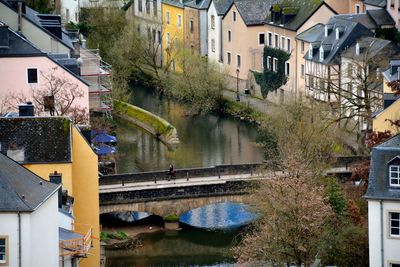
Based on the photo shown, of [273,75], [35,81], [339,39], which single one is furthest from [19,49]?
[273,75]

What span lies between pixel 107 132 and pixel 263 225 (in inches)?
832

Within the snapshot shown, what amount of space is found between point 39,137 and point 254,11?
169ft

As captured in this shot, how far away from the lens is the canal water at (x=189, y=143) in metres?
86.4

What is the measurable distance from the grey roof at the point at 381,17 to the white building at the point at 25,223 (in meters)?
50.8

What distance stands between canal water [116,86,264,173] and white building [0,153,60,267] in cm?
3441

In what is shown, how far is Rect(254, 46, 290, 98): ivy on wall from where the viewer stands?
103 metres

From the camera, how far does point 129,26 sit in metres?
117

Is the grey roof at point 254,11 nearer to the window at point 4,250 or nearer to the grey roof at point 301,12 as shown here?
the grey roof at point 301,12

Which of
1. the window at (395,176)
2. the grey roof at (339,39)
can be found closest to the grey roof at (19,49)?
the grey roof at (339,39)

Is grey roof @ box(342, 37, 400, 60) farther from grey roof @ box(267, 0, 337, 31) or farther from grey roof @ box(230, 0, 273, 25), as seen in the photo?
grey roof @ box(230, 0, 273, 25)

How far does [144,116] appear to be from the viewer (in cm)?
9675

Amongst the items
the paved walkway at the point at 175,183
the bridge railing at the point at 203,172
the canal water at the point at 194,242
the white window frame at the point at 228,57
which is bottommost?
the canal water at the point at 194,242

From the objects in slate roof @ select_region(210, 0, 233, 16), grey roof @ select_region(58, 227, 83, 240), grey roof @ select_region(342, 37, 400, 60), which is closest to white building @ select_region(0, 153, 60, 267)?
grey roof @ select_region(58, 227, 83, 240)

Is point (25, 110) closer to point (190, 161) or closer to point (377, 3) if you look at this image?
point (190, 161)
